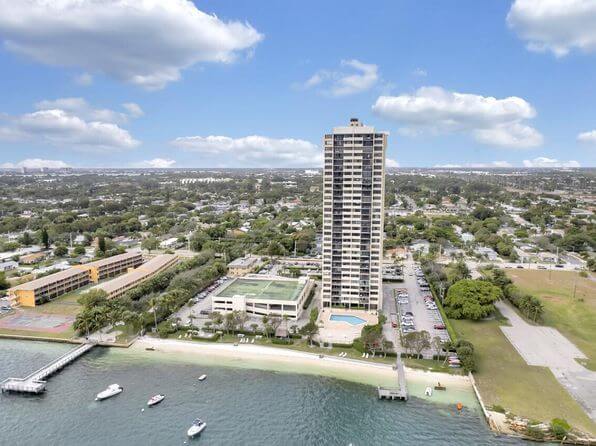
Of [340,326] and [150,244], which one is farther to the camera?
[150,244]

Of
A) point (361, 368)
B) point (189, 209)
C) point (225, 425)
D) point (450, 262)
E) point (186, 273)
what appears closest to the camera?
point (225, 425)

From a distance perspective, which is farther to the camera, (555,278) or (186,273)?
(555,278)

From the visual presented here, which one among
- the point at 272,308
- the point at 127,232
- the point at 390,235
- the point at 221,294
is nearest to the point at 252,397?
the point at 272,308

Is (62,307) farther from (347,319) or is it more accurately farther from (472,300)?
(472,300)

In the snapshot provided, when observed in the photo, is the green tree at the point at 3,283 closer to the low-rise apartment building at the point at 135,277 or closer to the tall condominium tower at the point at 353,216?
the low-rise apartment building at the point at 135,277

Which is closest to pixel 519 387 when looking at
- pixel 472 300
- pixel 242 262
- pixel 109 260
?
pixel 472 300

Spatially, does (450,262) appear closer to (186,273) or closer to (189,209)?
(186,273)

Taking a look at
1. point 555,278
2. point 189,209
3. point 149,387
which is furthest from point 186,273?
point 189,209

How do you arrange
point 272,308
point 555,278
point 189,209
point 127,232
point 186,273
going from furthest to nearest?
point 189,209 < point 127,232 < point 555,278 < point 186,273 < point 272,308
